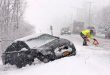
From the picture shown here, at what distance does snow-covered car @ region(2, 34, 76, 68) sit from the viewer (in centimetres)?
1652

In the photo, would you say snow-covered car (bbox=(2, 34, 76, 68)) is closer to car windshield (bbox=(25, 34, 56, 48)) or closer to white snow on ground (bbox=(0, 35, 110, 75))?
car windshield (bbox=(25, 34, 56, 48))

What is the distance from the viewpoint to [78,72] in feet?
42.5

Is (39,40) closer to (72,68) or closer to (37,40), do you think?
(37,40)

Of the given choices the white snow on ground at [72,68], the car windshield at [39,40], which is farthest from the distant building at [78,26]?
the white snow on ground at [72,68]

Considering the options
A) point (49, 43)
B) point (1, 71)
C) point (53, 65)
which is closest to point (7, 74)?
point (1, 71)

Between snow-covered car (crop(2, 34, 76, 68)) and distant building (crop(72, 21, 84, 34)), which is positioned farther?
distant building (crop(72, 21, 84, 34))

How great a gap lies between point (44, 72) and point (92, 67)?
2.04 m

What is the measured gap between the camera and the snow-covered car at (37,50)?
16.5 meters

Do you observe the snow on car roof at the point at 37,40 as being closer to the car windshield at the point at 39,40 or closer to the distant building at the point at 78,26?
the car windshield at the point at 39,40

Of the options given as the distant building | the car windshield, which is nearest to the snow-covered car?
the car windshield

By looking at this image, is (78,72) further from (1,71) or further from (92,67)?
(1,71)

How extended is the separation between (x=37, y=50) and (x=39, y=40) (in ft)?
3.85

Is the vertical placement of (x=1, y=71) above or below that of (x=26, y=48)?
below

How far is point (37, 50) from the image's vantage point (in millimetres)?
16469
